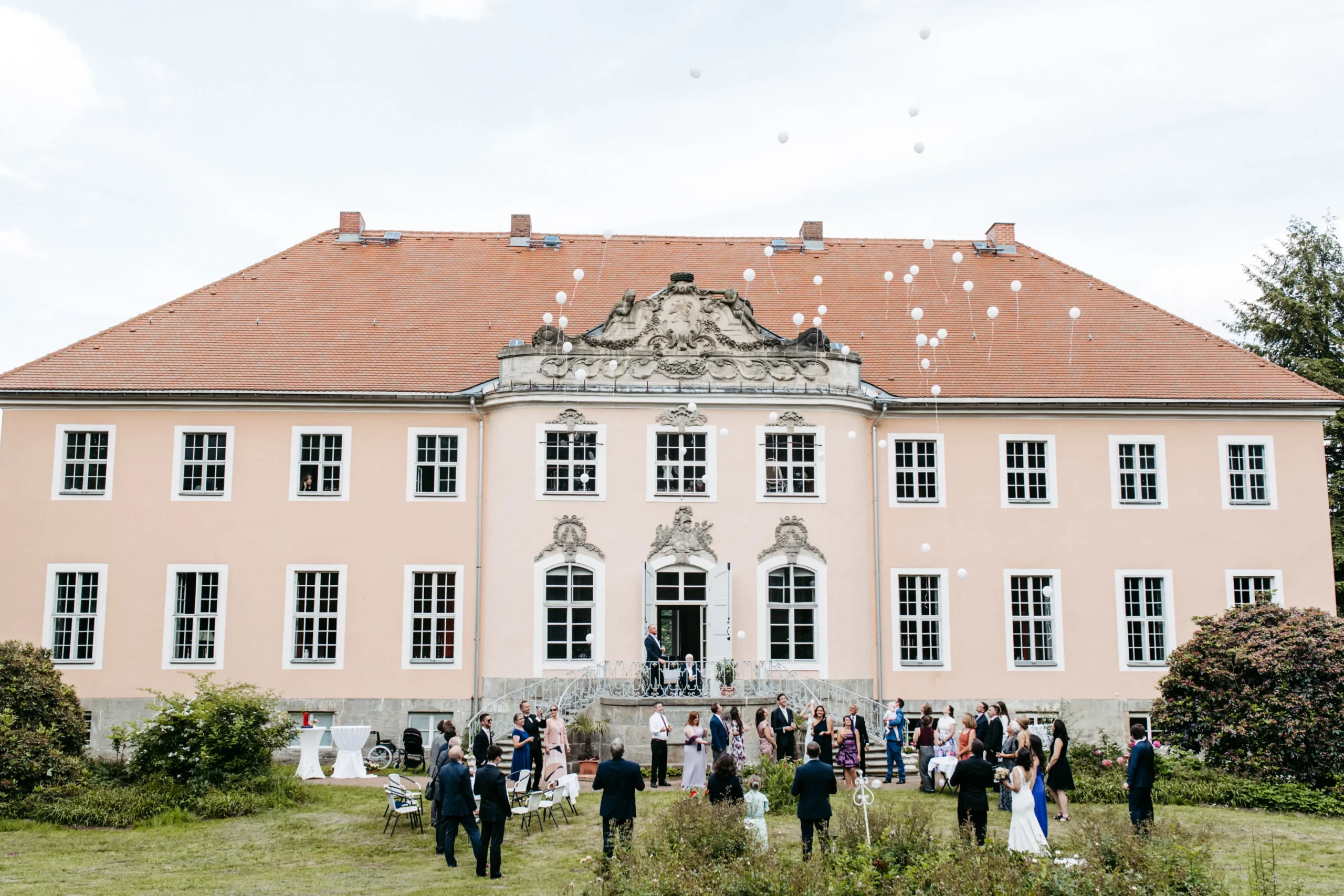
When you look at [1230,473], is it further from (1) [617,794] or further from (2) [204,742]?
(2) [204,742]

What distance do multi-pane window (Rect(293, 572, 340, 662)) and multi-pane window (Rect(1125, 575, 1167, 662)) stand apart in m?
16.7

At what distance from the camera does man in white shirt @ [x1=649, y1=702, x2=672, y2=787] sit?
1917cm

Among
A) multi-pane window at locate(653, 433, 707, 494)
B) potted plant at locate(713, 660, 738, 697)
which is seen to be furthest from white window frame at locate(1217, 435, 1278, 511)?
potted plant at locate(713, 660, 738, 697)

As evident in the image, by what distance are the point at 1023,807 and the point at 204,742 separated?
1178cm

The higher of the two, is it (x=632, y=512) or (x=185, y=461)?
(x=185, y=461)

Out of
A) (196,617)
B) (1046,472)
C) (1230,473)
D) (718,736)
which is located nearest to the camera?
(718,736)

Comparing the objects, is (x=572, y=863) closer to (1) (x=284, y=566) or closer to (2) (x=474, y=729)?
(2) (x=474, y=729)

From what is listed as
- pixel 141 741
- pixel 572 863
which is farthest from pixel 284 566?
pixel 572 863

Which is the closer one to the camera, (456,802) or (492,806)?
(492,806)

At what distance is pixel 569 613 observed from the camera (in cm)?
2444

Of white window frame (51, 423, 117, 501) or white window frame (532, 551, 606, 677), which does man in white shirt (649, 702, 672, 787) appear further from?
→ white window frame (51, 423, 117, 501)

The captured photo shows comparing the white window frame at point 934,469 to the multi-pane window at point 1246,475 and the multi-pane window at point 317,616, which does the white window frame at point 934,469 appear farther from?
the multi-pane window at point 317,616

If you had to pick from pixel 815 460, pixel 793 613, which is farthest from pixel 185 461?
pixel 815 460

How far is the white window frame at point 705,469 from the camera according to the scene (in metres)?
25.0
